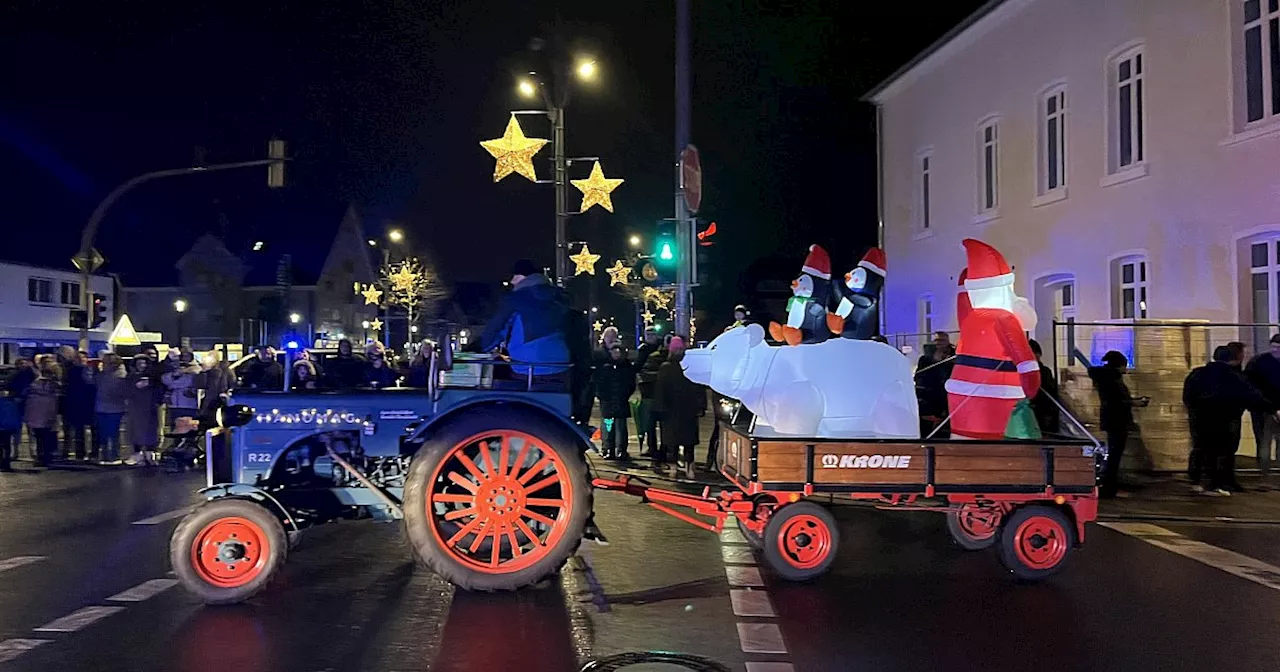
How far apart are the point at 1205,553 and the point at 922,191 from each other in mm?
19209

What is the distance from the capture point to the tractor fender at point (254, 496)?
22.7 feet

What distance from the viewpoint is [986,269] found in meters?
8.20

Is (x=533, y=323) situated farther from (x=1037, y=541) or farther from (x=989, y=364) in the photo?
(x=1037, y=541)

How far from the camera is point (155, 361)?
1589cm

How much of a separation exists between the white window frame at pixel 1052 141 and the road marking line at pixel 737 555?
13938mm

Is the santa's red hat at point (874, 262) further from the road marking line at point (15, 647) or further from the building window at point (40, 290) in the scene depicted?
the building window at point (40, 290)

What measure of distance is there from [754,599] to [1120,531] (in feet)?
15.3

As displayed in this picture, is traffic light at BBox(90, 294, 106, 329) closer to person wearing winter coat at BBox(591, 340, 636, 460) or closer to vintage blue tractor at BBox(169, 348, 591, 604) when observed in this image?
person wearing winter coat at BBox(591, 340, 636, 460)

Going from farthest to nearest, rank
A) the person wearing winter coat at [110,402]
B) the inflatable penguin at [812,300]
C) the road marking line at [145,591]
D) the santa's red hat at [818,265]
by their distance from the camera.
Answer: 1. the person wearing winter coat at [110,402]
2. the santa's red hat at [818,265]
3. the inflatable penguin at [812,300]
4. the road marking line at [145,591]

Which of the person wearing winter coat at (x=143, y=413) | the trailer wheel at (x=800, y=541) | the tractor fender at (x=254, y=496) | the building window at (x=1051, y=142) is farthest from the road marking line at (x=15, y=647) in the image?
the building window at (x=1051, y=142)

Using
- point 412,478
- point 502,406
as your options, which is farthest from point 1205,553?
point 412,478

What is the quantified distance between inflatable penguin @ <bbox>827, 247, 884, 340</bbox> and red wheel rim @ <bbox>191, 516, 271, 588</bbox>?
4.75 m

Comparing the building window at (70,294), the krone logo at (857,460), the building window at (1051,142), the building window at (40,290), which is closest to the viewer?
the krone logo at (857,460)

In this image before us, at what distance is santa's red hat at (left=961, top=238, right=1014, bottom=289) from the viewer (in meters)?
8.17
